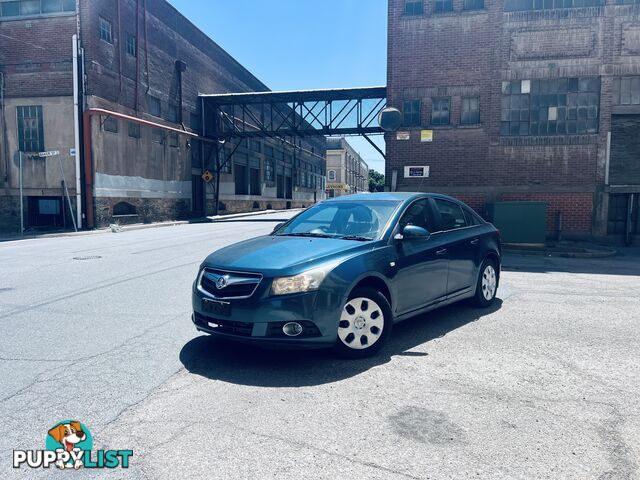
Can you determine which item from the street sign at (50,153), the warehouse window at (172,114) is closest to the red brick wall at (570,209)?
the street sign at (50,153)

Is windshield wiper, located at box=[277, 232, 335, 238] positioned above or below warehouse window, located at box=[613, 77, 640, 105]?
below

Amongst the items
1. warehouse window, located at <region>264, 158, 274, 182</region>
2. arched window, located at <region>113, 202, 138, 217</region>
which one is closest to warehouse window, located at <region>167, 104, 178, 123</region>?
arched window, located at <region>113, 202, 138, 217</region>

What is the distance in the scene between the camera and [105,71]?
22.8 metres

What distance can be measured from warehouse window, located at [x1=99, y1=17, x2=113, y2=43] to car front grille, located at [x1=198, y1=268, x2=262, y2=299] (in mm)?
22761

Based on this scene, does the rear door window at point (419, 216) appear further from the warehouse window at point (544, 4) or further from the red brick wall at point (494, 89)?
the warehouse window at point (544, 4)

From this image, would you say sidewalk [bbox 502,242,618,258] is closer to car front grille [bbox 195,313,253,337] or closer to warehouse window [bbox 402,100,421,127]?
warehouse window [bbox 402,100,421,127]

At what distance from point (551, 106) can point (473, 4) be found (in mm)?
4338

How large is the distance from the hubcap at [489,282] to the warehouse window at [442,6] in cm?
1284

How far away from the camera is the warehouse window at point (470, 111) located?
650 inches

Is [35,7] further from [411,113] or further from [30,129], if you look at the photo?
[411,113]

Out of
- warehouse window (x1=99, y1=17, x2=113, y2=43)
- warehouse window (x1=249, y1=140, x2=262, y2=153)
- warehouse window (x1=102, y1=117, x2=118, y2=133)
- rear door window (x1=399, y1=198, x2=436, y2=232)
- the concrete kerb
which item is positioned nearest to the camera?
rear door window (x1=399, y1=198, x2=436, y2=232)

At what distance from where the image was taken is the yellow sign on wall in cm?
1686

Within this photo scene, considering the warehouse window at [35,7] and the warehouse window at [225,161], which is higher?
the warehouse window at [35,7]

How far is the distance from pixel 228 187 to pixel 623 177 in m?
27.7
